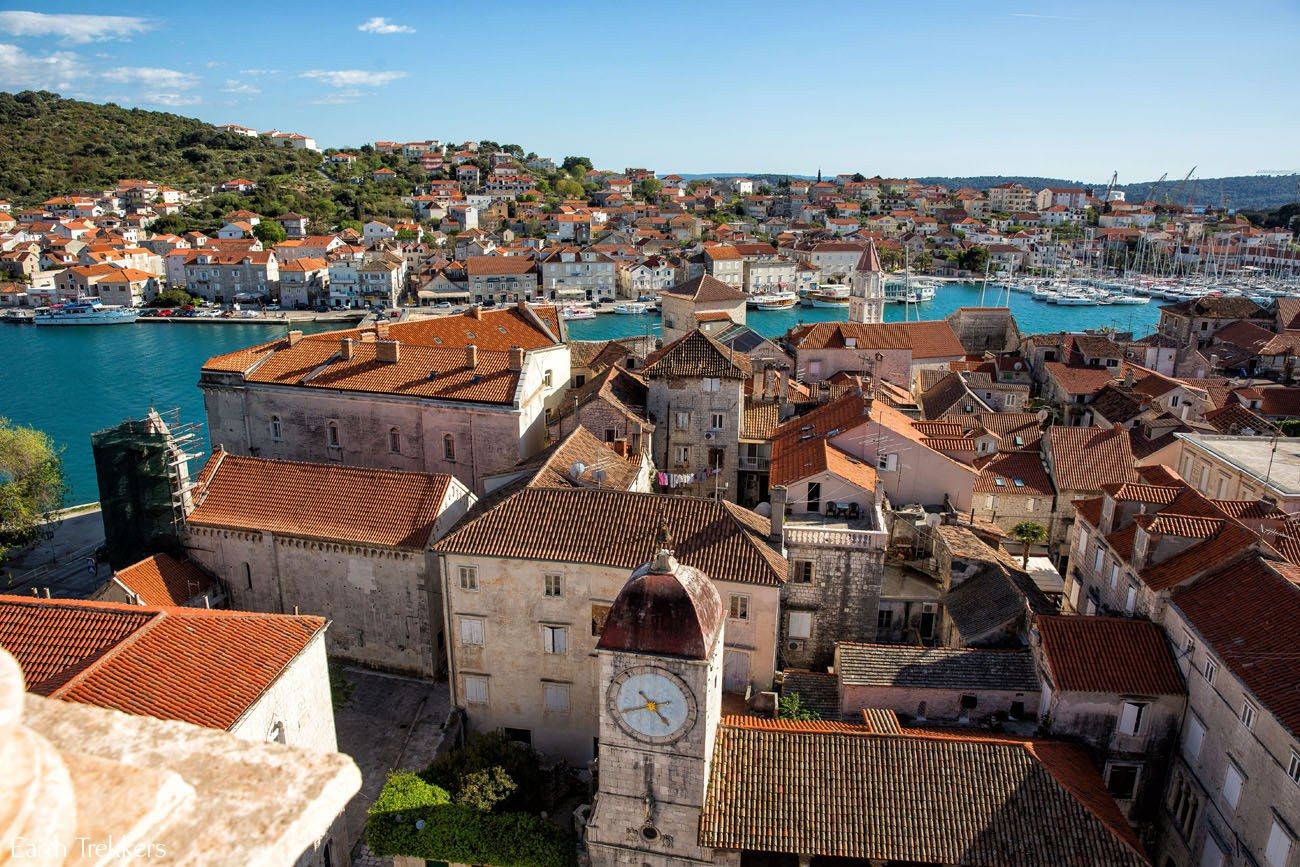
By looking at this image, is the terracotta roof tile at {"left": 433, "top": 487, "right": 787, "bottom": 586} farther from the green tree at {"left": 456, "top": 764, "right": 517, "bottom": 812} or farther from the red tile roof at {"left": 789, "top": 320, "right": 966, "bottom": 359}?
the red tile roof at {"left": 789, "top": 320, "right": 966, "bottom": 359}

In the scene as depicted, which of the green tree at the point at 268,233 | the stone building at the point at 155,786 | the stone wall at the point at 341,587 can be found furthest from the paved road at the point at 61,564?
the green tree at the point at 268,233

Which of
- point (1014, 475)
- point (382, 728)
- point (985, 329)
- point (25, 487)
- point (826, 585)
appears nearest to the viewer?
→ point (382, 728)

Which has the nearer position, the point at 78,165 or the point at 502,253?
the point at 502,253

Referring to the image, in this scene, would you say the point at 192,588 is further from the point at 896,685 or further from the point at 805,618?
the point at 896,685

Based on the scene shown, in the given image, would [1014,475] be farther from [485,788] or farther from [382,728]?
[382,728]

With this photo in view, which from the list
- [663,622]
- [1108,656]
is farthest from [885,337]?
[663,622]

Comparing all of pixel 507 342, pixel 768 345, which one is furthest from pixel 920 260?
pixel 507 342

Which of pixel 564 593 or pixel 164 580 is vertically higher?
pixel 564 593

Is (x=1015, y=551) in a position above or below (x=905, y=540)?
below
